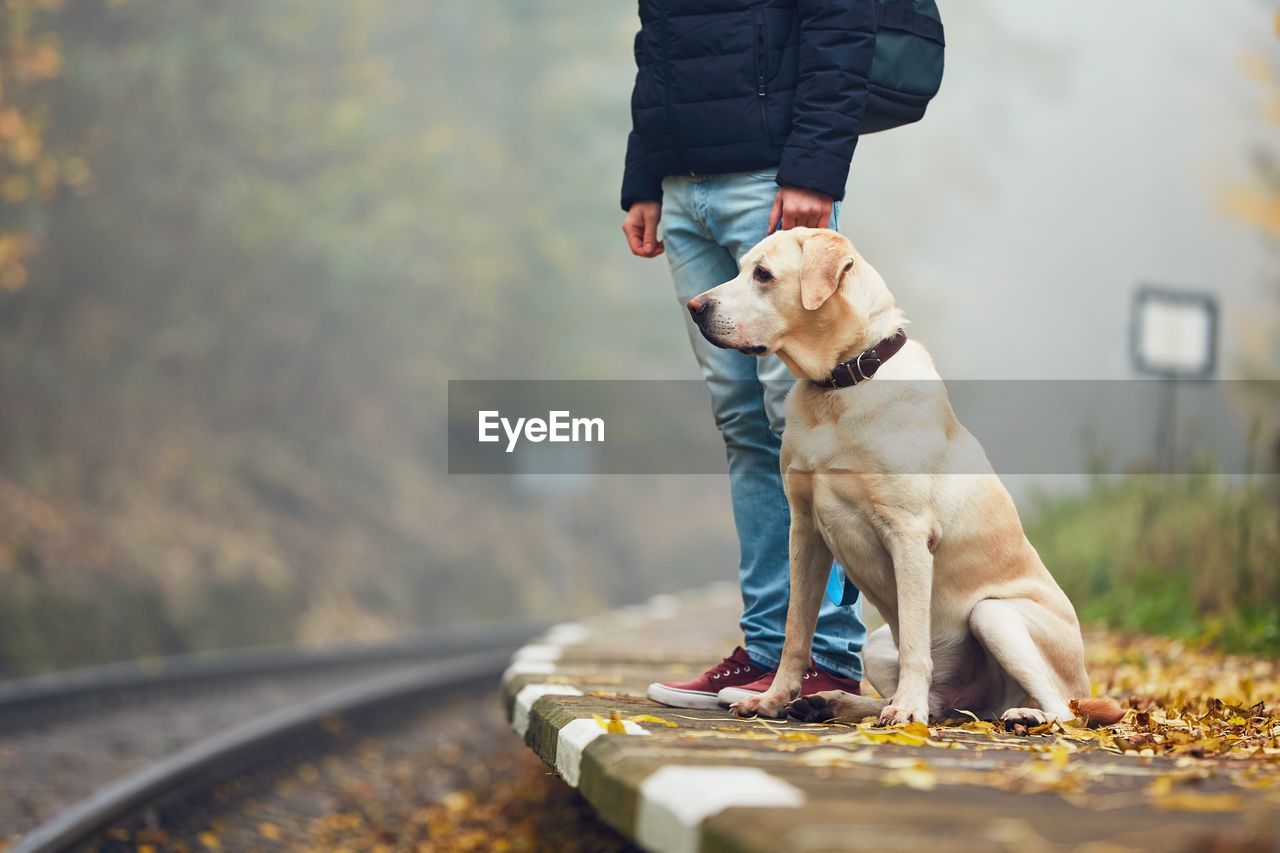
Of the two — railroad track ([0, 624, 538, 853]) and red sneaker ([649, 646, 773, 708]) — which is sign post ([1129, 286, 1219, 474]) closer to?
railroad track ([0, 624, 538, 853])

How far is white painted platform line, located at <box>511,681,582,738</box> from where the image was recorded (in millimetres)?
4139

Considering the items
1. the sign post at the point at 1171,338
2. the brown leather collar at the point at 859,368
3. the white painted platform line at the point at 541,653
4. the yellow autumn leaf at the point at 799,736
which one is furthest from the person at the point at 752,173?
the sign post at the point at 1171,338

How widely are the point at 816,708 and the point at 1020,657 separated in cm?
54

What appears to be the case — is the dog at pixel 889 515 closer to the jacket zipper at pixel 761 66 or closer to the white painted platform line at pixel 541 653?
the jacket zipper at pixel 761 66

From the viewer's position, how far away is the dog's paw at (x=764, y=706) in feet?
11.6

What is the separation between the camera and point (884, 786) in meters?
2.20

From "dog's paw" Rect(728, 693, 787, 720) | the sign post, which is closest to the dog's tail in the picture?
"dog's paw" Rect(728, 693, 787, 720)

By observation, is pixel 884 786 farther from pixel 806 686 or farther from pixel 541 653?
pixel 541 653

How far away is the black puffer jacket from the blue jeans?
88 mm

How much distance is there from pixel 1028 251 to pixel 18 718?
3047 inches

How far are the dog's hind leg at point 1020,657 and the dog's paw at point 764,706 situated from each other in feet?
1.83

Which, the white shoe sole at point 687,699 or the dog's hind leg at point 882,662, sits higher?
the dog's hind leg at point 882,662

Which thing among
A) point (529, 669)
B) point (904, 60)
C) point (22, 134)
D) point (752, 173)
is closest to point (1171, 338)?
point (529, 669)

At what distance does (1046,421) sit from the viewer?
6512cm
